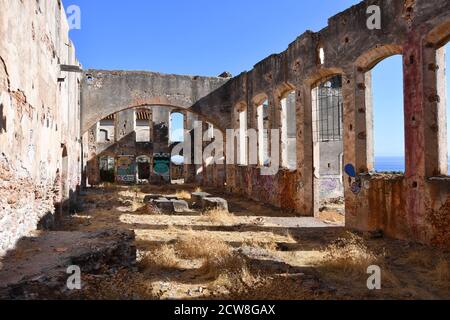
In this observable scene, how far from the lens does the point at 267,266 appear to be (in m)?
5.80

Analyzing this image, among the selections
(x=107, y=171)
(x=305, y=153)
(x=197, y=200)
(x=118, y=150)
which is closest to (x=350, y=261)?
(x=305, y=153)

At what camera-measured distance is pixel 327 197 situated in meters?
17.7

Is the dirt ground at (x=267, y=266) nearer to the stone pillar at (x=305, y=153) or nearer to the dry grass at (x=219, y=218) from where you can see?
the dry grass at (x=219, y=218)

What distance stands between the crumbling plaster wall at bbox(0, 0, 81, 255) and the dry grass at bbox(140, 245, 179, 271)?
2.14 m

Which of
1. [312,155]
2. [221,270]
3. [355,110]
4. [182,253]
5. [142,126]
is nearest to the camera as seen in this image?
[221,270]

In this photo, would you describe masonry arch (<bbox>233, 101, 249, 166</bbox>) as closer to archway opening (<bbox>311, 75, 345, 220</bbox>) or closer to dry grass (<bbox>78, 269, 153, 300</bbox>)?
archway opening (<bbox>311, 75, 345, 220</bbox>)

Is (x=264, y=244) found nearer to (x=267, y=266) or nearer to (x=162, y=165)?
(x=267, y=266)

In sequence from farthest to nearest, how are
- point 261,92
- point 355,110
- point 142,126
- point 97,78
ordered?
point 142,126 < point 97,78 < point 261,92 < point 355,110

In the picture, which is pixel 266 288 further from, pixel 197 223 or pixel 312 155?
pixel 312 155

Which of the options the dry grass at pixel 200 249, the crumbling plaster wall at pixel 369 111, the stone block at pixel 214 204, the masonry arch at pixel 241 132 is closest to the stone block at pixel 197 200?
the stone block at pixel 214 204

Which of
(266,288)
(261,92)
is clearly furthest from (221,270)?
(261,92)

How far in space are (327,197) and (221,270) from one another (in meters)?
13.2

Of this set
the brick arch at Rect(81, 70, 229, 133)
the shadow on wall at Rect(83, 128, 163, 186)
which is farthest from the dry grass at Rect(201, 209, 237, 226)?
the shadow on wall at Rect(83, 128, 163, 186)

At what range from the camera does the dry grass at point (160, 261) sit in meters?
6.03
